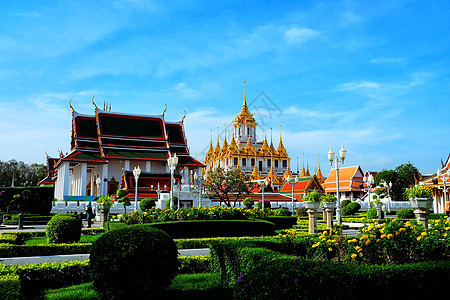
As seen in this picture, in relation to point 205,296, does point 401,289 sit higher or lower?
higher

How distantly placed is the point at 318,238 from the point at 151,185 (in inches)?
1363

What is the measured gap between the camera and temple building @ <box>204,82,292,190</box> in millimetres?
84188

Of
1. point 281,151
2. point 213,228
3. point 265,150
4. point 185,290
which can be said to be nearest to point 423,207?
point 213,228

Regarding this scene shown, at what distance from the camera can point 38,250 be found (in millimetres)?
11109

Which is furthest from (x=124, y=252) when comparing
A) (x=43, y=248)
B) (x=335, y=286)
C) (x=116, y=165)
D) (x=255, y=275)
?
(x=116, y=165)

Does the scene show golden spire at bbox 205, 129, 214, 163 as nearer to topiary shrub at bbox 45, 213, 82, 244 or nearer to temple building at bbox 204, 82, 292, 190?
temple building at bbox 204, 82, 292, 190

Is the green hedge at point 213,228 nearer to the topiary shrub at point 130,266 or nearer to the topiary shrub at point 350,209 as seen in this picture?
the topiary shrub at point 130,266

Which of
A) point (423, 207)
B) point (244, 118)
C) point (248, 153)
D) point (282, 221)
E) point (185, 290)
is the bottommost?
point (185, 290)

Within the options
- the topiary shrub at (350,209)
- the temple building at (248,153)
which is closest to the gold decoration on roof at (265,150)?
the temple building at (248,153)

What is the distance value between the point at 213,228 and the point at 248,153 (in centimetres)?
6990

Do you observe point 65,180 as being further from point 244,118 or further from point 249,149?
point 244,118

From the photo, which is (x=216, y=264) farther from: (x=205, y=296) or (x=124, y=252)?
(x=124, y=252)

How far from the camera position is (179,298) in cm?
685

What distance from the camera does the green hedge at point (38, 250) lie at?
10984 mm
